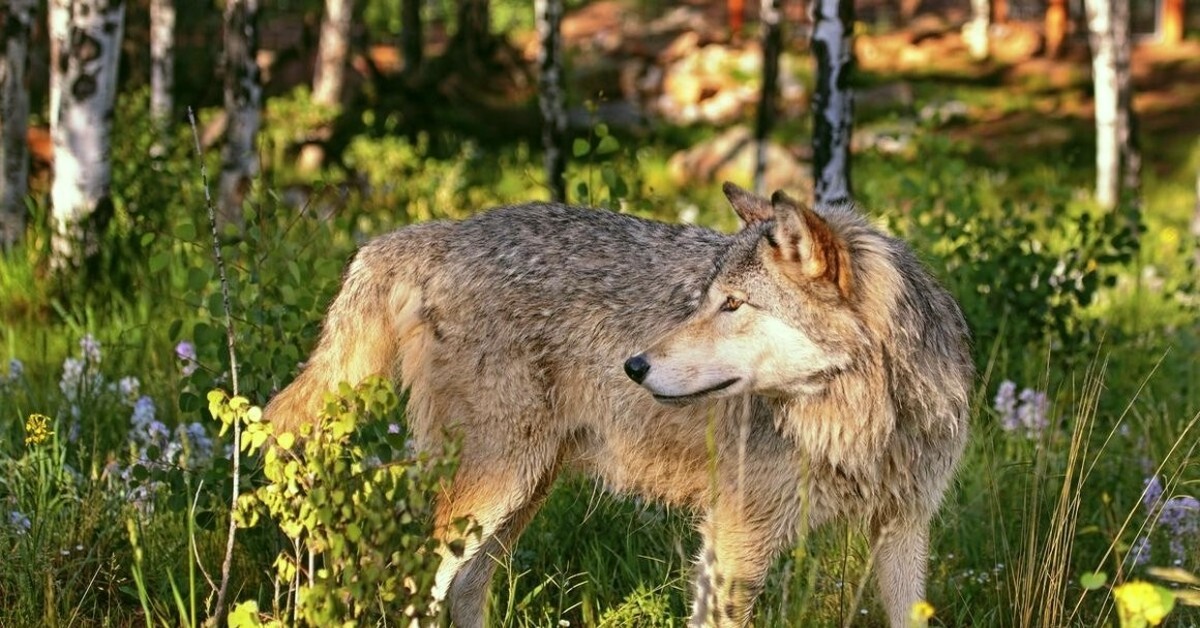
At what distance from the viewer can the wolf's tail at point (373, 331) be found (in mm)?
4574

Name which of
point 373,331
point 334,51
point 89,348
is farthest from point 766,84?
point 373,331

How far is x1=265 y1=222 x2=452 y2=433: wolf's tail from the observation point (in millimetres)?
4574

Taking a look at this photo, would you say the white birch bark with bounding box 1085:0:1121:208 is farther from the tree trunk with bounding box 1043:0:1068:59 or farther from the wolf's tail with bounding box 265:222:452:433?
the wolf's tail with bounding box 265:222:452:433

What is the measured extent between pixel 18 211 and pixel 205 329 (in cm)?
423

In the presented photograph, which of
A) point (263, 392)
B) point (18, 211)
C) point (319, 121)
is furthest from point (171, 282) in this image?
point (319, 121)

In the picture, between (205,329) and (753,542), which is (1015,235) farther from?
(205,329)

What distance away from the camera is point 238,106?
32.1ft

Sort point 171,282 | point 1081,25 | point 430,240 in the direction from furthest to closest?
point 1081,25
point 171,282
point 430,240

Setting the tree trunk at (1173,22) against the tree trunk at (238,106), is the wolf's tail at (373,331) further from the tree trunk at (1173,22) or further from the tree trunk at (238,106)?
the tree trunk at (1173,22)

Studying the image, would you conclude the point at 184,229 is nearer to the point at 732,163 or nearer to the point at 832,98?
the point at 832,98

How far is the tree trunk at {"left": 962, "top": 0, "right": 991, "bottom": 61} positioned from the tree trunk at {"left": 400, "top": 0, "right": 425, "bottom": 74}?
10.6m

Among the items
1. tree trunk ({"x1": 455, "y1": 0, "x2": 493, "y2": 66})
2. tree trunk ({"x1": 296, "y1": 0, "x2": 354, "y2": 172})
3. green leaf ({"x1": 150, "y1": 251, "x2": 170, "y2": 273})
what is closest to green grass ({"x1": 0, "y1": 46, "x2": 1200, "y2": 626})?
green leaf ({"x1": 150, "y1": 251, "x2": 170, "y2": 273})

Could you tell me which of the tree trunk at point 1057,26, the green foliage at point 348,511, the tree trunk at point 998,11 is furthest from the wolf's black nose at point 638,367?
the tree trunk at point 998,11

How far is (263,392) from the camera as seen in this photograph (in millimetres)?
4973
